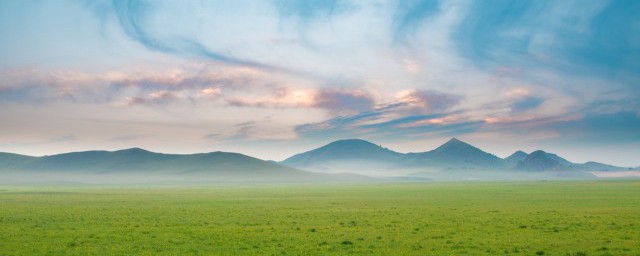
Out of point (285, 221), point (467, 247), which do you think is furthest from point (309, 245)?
point (285, 221)

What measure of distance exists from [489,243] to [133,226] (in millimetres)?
24282

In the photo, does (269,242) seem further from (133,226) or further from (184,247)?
(133,226)

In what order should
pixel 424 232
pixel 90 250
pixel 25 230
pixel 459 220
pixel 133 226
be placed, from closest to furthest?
pixel 90 250, pixel 424 232, pixel 25 230, pixel 133 226, pixel 459 220

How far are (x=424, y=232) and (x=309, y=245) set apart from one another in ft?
28.6

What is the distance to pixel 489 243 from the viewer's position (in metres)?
26.5

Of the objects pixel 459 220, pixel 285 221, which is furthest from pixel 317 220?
pixel 459 220

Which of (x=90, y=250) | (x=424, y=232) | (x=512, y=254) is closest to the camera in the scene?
(x=512, y=254)

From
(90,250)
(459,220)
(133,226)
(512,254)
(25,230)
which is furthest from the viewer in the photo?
(459,220)

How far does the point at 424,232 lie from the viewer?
3156 centimetres

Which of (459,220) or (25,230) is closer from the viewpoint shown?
(25,230)

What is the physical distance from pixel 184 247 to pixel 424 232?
14.6 metres

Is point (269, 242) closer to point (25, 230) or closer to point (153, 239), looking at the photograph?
point (153, 239)

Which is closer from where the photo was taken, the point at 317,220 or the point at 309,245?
the point at 309,245

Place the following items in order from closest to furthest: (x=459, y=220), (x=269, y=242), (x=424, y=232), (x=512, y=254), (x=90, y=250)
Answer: (x=512, y=254), (x=90, y=250), (x=269, y=242), (x=424, y=232), (x=459, y=220)
